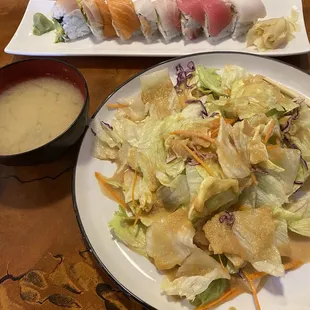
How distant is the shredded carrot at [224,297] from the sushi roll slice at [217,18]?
1272 millimetres

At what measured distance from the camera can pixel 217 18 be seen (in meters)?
1.92

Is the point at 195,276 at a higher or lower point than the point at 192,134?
lower

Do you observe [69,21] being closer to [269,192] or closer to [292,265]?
[269,192]

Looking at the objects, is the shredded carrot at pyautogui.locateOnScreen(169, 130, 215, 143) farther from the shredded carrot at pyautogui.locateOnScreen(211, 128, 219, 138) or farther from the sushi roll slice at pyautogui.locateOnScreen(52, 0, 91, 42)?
the sushi roll slice at pyautogui.locateOnScreen(52, 0, 91, 42)

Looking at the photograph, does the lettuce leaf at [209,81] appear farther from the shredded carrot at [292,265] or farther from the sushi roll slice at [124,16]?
the shredded carrot at [292,265]

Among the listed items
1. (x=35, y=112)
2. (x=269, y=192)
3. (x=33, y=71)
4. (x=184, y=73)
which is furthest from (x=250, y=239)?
(x=33, y=71)

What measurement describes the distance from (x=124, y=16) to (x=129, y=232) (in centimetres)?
118

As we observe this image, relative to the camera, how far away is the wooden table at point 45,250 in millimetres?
1302

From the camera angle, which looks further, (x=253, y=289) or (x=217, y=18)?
(x=217, y=18)

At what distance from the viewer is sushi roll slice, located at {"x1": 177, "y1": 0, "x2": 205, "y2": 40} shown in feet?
6.37

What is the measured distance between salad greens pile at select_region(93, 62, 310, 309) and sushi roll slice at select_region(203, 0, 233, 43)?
0.38m

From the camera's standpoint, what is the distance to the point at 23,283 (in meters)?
1.36

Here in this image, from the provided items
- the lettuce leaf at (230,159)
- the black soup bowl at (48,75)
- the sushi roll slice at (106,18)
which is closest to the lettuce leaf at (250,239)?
the lettuce leaf at (230,159)

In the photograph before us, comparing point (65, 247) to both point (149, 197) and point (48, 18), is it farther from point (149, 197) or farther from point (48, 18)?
point (48, 18)
